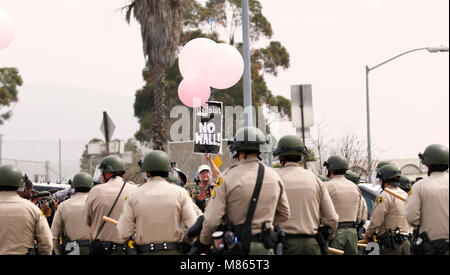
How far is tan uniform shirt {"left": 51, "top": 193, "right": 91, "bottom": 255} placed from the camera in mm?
9195

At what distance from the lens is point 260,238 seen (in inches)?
250

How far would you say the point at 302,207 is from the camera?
7.22 m

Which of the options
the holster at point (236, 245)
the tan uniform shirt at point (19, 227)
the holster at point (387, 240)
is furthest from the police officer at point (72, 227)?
the holster at point (387, 240)

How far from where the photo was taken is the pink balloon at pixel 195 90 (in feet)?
36.9

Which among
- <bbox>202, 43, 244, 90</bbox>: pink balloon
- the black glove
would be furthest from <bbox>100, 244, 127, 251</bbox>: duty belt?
<bbox>202, 43, 244, 90</bbox>: pink balloon

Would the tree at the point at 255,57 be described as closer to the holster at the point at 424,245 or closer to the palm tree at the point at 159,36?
the palm tree at the point at 159,36

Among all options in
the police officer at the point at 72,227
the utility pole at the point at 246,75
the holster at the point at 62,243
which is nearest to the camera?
the police officer at the point at 72,227

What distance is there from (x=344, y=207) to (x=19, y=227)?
4726mm

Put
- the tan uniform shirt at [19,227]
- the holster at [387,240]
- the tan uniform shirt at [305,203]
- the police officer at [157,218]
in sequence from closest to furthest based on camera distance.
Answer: the police officer at [157,218]
the tan uniform shirt at [19,227]
the tan uniform shirt at [305,203]
the holster at [387,240]

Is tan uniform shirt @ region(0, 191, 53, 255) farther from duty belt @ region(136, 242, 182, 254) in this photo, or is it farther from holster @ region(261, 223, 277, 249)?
holster @ region(261, 223, 277, 249)

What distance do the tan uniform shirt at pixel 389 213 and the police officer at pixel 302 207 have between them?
227 cm

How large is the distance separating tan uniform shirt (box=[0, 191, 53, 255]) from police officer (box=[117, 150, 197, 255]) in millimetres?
945

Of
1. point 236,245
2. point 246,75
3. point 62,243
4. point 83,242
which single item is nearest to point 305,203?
point 236,245
